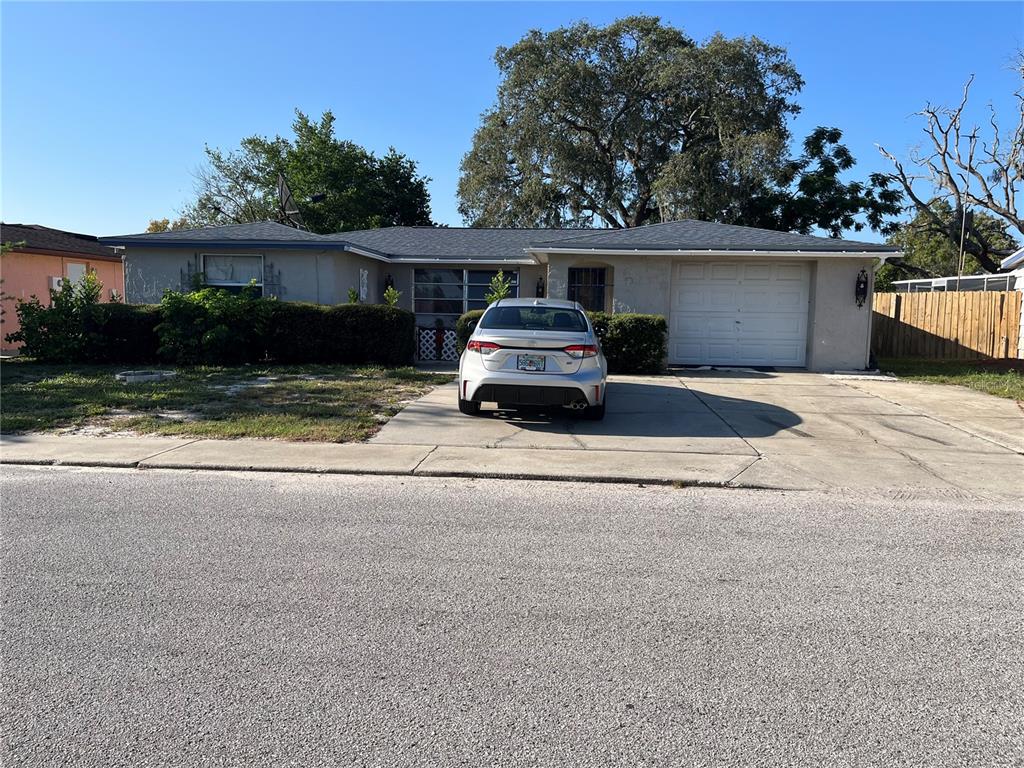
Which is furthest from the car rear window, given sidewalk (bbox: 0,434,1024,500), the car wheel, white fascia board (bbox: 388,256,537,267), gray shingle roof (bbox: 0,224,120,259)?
gray shingle roof (bbox: 0,224,120,259)

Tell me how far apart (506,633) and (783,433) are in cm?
648

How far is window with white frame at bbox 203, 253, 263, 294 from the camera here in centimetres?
1695

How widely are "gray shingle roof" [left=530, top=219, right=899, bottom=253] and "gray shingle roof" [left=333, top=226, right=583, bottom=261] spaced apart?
7.28 ft

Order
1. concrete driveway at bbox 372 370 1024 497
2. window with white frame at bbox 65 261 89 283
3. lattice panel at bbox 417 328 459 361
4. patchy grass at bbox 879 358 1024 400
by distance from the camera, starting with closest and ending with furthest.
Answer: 1. concrete driveway at bbox 372 370 1024 497
2. patchy grass at bbox 879 358 1024 400
3. lattice panel at bbox 417 328 459 361
4. window with white frame at bbox 65 261 89 283

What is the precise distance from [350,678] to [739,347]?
47.0ft

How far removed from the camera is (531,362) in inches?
348

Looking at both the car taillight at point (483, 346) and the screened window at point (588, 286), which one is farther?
the screened window at point (588, 286)

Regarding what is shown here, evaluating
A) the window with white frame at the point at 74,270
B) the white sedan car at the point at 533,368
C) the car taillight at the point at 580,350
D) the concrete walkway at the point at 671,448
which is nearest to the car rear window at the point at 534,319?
the white sedan car at the point at 533,368

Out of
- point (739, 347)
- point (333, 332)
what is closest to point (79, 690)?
point (333, 332)

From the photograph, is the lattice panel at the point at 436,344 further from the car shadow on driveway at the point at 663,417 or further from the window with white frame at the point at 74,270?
the window with white frame at the point at 74,270

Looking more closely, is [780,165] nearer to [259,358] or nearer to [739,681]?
[259,358]

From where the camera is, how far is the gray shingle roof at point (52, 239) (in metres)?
22.0

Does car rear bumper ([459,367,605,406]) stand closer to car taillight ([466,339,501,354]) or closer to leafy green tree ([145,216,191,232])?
car taillight ([466,339,501,354])

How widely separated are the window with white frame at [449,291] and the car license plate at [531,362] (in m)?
10.8
